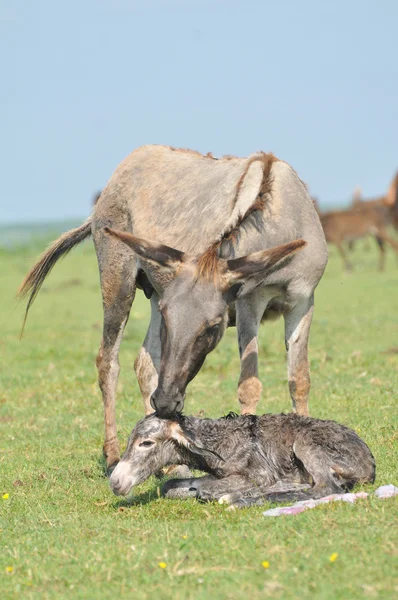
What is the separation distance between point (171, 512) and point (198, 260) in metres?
1.49

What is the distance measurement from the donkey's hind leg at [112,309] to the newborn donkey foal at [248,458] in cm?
155

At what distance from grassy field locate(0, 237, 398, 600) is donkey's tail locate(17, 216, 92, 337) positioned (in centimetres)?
128

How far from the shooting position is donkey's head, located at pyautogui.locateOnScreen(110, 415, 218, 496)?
5742mm

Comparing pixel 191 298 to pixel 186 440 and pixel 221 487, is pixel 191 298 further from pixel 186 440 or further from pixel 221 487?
pixel 221 487

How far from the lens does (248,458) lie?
600 centimetres

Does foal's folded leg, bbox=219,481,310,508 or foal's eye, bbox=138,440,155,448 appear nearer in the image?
foal's folded leg, bbox=219,481,310,508

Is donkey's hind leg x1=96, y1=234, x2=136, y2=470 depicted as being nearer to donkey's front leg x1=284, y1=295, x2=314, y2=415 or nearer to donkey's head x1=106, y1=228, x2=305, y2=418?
donkey's front leg x1=284, y1=295, x2=314, y2=415

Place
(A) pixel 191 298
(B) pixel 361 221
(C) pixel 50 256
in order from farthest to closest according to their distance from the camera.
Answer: (B) pixel 361 221, (C) pixel 50 256, (A) pixel 191 298

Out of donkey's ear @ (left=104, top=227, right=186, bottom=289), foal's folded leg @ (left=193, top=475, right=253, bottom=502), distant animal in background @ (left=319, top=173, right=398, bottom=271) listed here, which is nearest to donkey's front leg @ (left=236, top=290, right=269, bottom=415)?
donkey's ear @ (left=104, top=227, right=186, bottom=289)

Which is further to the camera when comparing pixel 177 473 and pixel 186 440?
pixel 177 473

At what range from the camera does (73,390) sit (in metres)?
10.7

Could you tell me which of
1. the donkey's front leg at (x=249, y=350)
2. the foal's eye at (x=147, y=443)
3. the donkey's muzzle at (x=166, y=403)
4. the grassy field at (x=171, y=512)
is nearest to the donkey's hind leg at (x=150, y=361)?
the grassy field at (x=171, y=512)

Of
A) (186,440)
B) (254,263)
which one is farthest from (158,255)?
(186,440)

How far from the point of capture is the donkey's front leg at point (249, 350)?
678 centimetres
